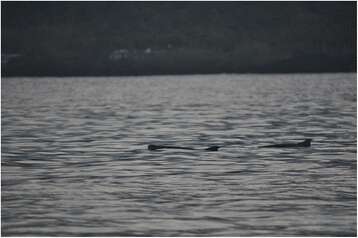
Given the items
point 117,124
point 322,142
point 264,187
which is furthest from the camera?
point 117,124

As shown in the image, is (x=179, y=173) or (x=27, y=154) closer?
(x=179, y=173)

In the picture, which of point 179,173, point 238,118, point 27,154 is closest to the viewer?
point 179,173

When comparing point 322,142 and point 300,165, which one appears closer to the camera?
point 300,165

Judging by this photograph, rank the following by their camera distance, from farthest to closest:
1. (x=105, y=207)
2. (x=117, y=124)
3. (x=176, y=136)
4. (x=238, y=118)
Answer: (x=238, y=118) → (x=117, y=124) → (x=176, y=136) → (x=105, y=207)

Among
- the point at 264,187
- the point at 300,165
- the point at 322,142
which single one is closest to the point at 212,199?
the point at 264,187

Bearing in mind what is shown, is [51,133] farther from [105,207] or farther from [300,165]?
[105,207]

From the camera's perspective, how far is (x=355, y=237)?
789 inches

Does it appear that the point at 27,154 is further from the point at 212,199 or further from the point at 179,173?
the point at 212,199

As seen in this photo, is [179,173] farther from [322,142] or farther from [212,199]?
[322,142]

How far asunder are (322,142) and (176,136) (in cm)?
740

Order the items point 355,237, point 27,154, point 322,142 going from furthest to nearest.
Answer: point 322,142
point 27,154
point 355,237

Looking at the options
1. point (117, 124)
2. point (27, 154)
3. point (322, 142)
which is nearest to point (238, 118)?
point (117, 124)

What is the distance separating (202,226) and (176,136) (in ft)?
78.5

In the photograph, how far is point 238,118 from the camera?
6006 cm
